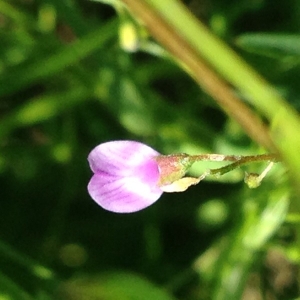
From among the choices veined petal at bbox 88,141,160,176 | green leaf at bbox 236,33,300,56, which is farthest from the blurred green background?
veined petal at bbox 88,141,160,176

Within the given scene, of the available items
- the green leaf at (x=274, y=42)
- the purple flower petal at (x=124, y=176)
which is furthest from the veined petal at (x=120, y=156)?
the green leaf at (x=274, y=42)

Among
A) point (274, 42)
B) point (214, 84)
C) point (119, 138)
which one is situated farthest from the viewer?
point (119, 138)

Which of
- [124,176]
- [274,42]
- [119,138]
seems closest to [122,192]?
[124,176]

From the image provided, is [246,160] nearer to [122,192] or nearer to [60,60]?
[122,192]

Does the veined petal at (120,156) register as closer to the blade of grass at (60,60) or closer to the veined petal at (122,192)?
the veined petal at (122,192)

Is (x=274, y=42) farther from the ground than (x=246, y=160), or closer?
farther from the ground

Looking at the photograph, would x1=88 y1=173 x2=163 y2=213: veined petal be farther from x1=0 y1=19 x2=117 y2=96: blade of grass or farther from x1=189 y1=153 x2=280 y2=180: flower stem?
x1=0 y1=19 x2=117 y2=96: blade of grass

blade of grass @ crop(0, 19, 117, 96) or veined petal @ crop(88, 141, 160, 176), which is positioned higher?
blade of grass @ crop(0, 19, 117, 96)
